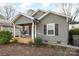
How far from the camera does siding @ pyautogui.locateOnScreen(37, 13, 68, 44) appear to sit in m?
3.09

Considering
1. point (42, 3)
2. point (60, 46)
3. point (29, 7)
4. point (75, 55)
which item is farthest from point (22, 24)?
point (75, 55)

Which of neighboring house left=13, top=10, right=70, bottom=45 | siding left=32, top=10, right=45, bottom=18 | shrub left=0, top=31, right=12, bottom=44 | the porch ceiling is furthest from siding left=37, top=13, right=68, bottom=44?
shrub left=0, top=31, right=12, bottom=44

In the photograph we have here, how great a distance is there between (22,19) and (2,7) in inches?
18.5

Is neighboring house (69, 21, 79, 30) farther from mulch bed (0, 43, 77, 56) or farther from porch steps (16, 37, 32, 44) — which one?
porch steps (16, 37, 32, 44)

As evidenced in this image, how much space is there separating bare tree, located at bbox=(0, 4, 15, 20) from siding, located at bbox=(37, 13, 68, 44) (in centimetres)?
60

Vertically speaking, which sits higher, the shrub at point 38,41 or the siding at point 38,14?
the siding at point 38,14

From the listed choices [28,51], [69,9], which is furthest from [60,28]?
[28,51]

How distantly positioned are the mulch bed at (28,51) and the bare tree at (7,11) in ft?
1.90

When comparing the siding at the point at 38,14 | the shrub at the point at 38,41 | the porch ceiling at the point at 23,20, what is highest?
the siding at the point at 38,14

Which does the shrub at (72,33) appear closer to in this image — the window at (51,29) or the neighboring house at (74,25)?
the neighboring house at (74,25)

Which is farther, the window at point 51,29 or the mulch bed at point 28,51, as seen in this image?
the window at point 51,29

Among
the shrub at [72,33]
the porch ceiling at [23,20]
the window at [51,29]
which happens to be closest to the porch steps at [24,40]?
the porch ceiling at [23,20]

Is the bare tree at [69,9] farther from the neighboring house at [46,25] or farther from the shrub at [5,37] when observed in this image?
the shrub at [5,37]

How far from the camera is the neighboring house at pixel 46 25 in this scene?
3102 millimetres
